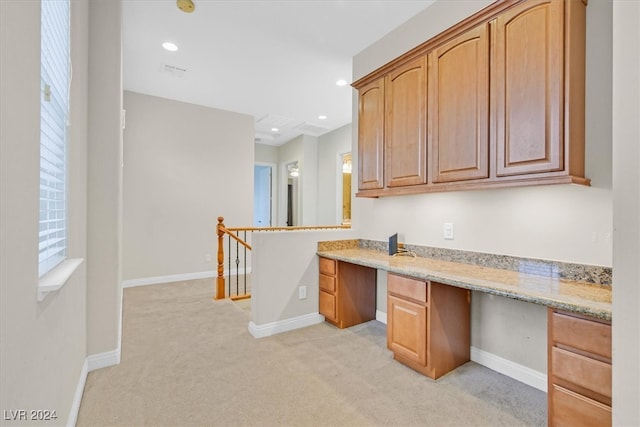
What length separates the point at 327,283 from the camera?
296cm

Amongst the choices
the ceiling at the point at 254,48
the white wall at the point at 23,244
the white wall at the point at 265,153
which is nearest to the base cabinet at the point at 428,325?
the white wall at the point at 23,244

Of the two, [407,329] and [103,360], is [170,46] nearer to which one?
[103,360]

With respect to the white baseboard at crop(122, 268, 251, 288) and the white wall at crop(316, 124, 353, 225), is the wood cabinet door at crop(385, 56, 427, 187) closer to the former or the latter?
the white wall at crop(316, 124, 353, 225)

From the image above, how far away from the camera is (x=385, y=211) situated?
3.02 meters

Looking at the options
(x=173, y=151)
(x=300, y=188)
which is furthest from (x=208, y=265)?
(x=300, y=188)

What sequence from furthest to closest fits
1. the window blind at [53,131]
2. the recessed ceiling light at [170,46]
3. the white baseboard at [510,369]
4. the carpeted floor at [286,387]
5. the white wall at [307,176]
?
the white wall at [307,176] → the recessed ceiling light at [170,46] → the white baseboard at [510,369] → the carpeted floor at [286,387] → the window blind at [53,131]

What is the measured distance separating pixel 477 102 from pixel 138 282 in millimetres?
4845

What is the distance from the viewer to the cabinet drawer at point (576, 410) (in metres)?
1.26

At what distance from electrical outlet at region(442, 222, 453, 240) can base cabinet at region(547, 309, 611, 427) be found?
1.05 metres

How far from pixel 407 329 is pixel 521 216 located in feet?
3.62

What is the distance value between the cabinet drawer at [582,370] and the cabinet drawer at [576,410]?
62 millimetres

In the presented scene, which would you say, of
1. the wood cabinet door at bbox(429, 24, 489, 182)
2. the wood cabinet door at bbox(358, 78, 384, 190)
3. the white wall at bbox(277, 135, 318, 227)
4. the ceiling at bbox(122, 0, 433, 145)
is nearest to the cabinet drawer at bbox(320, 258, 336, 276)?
the wood cabinet door at bbox(358, 78, 384, 190)

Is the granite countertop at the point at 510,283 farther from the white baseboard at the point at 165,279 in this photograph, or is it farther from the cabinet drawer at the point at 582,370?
the white baseboard at the point at 165,279

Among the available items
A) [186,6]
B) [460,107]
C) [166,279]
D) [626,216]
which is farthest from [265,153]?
Answer: [626,216]
